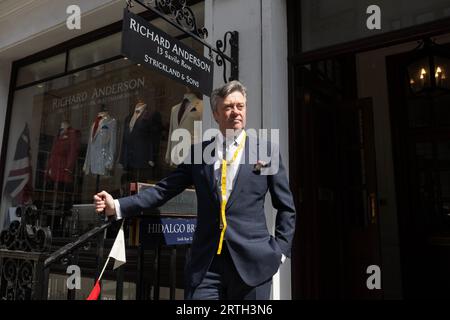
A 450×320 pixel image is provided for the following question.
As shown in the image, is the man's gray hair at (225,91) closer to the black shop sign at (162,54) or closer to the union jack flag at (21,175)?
the black shop sign at (162,54)

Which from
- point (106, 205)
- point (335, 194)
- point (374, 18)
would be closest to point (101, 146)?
point (335, 194)

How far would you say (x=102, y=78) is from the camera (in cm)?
584

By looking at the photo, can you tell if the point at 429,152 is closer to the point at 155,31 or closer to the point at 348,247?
the point at 348,247

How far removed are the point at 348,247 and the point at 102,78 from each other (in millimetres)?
4082

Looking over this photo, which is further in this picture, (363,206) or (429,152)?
(429,152)

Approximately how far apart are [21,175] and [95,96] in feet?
6.66

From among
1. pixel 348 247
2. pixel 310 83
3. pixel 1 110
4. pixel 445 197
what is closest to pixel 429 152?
pixel 445 197

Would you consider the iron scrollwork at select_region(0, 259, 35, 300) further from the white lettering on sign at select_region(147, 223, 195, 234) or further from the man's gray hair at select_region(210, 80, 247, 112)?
the man's gray hair at select_region(210, 80, 247, 112)

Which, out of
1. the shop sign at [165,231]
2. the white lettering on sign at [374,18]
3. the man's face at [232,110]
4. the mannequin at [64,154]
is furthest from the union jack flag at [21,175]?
the white lettering on sign at [374,18]

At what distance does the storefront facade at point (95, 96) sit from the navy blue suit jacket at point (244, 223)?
51.6 inches

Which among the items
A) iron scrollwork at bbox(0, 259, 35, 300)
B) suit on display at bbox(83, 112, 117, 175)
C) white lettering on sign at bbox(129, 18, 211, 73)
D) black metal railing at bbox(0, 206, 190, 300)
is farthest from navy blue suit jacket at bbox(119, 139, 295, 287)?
suit on display at bbox(83, 112, 117, 175)

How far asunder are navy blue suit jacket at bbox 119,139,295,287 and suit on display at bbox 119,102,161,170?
282 cm

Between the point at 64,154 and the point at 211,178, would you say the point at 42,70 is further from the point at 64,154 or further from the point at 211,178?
the point at 211,178

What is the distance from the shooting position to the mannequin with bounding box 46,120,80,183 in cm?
600
